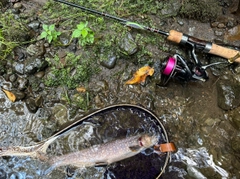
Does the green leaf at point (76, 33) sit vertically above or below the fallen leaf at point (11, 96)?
above

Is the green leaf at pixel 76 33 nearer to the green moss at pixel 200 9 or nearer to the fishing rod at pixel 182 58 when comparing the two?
the fishing rod at pixel 182 58

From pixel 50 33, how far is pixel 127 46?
1047 millimetres

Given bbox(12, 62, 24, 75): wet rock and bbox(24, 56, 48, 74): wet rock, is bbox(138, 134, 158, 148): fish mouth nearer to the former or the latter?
bbox(24, 56, 48, 74): wet rock

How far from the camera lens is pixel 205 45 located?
11.9 feet

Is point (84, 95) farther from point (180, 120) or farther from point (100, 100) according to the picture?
point (180, 120)

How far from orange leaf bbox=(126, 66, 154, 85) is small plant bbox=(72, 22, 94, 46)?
2.46ft

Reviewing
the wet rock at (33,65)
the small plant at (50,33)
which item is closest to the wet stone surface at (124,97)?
the wet rock at (33,65)

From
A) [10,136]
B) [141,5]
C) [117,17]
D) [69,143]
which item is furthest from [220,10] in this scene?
[10,136]

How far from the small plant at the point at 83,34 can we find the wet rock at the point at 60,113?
2.97 feet

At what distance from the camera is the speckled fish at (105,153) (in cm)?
343

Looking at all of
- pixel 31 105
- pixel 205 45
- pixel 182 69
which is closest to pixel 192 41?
pixel 205 45

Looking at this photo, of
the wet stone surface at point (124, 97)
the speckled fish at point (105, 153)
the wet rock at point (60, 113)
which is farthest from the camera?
the wet rock at point (60, 113)

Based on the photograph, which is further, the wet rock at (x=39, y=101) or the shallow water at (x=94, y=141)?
the wet rock at (x=39, y=101)

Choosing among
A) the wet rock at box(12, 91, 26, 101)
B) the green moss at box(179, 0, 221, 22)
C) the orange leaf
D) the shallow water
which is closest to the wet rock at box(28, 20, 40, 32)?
the wet rock at box(12, 91, 26, 101)
